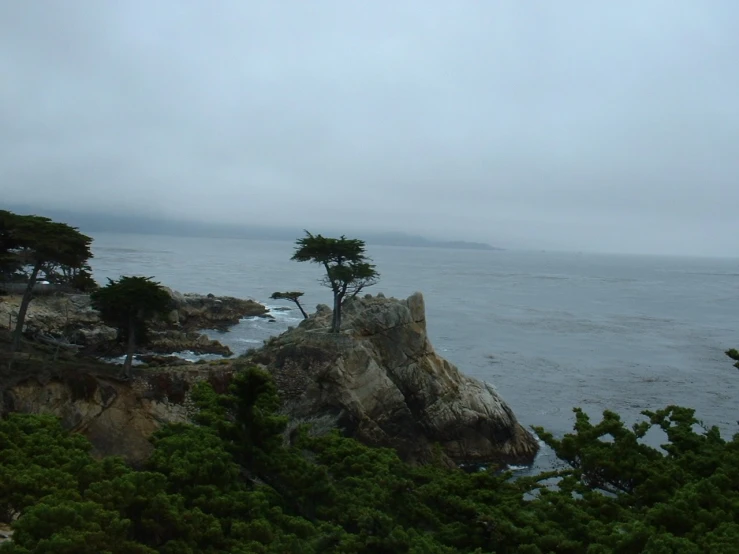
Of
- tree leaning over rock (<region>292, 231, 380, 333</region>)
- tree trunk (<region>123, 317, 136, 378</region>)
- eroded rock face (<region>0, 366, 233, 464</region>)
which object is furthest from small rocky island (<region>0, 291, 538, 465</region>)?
tree leaning over rock (<region>292, 231, 380, 333</region>)

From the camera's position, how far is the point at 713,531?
10.1 m

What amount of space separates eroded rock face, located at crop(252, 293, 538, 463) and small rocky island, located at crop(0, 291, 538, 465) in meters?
0.05

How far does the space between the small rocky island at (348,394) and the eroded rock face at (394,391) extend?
0.15 ft

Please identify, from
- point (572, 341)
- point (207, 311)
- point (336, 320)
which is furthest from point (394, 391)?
point (207, 311)

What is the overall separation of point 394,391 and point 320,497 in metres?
15.8

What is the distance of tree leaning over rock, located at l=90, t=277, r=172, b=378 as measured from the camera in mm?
23906

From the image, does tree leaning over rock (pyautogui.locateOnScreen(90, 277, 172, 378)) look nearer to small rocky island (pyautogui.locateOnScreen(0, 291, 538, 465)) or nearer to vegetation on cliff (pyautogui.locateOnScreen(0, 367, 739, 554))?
small rocky island (pyautogui.locateOnScreen(0, 291, 538, 465))

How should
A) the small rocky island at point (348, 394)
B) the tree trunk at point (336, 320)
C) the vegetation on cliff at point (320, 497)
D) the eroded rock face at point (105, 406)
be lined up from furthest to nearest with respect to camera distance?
the tree trunk at point (336, 320), the small rocky island at point (348, 394), the eroded rock face at point (105, 406), the vegetation on cliff at point (320, 497)

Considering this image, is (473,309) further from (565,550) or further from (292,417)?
(565,550)

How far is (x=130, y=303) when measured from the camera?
2419cm

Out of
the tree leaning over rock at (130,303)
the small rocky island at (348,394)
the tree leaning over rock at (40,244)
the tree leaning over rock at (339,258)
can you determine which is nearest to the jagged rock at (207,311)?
the tree leaning over rock at (339,258)

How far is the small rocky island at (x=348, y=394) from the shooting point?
2177 centimetres

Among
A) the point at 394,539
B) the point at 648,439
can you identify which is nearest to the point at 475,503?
the point at 394,539

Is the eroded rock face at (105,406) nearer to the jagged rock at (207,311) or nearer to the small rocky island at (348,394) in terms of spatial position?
the small rocky island at (348,394)
